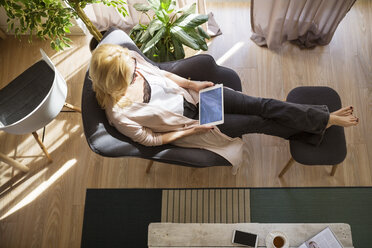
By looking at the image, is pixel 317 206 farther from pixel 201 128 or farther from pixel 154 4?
pixel 154 4

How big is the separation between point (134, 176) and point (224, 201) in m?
0.67

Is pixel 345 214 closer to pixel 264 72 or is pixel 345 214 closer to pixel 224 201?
pixel 224 201

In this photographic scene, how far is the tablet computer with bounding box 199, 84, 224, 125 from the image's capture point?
181cm

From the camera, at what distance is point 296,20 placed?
2.42m

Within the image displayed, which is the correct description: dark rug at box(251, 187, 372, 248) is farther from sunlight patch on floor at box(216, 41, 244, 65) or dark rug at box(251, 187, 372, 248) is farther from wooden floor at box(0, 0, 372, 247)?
sunlight patch on floor at box(216, 41, 244, 65)

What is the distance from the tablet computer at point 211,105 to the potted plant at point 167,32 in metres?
0.31

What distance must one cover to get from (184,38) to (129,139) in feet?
2.44

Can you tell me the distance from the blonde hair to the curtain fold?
1.27m

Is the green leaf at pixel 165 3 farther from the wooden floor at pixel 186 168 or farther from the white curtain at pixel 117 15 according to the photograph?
the wooden floor at pixel 186 168

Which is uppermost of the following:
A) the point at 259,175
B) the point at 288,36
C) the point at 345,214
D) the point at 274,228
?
the point at 288,36

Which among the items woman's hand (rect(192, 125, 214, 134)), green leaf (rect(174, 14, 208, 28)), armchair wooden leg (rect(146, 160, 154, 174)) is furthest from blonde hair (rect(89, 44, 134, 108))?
armchair wooden leg (rect(146, 160, 154, 174))

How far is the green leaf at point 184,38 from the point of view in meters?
2.01

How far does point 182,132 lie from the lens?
182cm

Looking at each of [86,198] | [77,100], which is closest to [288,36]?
[77,100]
